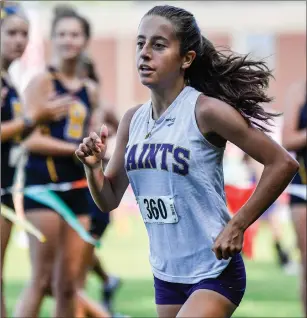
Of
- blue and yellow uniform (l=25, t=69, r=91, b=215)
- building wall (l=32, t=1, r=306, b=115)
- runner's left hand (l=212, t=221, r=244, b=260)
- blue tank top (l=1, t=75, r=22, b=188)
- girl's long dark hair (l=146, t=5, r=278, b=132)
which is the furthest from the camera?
building wall (l=32, t=1, r=306, b=115)

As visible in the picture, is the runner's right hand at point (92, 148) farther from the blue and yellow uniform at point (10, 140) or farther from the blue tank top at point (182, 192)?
the blue and yellow uniform at point (10, 140)

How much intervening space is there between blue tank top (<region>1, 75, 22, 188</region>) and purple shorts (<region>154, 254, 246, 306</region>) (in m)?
1.92

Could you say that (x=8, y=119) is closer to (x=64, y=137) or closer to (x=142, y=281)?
(x=64, y=137)

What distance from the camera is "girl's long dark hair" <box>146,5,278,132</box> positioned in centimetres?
480

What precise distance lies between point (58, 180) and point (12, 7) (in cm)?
130

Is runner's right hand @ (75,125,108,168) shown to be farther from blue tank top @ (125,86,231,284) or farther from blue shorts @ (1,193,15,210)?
blue shorts @ (1,193,15,210)

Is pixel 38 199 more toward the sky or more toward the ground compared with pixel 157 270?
more toward the ground

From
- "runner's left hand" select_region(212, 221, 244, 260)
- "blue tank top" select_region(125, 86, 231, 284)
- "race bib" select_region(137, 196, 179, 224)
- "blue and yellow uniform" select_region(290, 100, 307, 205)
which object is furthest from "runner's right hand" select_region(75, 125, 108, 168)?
"blue and yellow uniform" select_region(290, 100, 307, 205)

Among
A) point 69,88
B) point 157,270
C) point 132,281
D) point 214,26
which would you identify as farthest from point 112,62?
point 157,270

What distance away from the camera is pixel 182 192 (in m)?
4.67

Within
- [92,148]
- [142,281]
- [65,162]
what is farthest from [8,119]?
[142,281]

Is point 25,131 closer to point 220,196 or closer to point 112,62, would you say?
point 220,196

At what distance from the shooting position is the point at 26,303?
715cm

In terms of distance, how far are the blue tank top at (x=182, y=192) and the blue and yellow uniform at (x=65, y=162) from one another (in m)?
2.72
